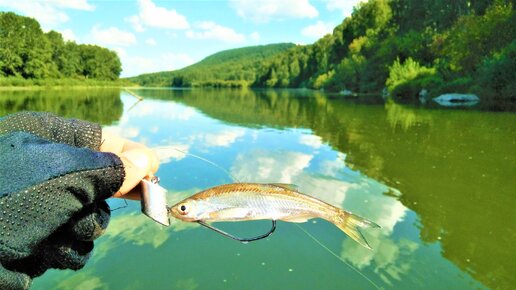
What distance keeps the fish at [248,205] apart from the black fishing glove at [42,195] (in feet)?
1.20

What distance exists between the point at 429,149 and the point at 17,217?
15.6m

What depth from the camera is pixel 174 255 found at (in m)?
6.29

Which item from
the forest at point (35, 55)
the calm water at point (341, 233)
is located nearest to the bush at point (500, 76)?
the calm water at point (341, 233)

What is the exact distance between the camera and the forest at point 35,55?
81.6 metres

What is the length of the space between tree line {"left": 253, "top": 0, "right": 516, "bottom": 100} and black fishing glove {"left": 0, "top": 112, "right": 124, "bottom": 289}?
43.8m

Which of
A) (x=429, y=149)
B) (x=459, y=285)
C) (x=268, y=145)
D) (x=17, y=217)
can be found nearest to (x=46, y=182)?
(x=17, y=217)

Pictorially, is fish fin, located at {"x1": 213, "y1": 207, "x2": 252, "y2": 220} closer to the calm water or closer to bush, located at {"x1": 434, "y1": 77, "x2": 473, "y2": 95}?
the calm water

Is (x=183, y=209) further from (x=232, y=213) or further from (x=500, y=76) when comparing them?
(x=500, y=76)

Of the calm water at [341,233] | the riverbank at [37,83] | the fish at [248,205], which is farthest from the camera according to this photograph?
the riverbank at [37,83]

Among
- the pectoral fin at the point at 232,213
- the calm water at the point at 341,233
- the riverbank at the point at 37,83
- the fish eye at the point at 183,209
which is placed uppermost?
the fish eye at the point at 183,209

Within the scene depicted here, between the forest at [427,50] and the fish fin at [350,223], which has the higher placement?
the forest at [427,50]

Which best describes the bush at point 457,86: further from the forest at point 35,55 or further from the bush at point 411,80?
the forest at point 35,55

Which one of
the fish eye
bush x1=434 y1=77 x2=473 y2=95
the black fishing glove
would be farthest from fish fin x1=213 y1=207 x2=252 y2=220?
bush x1=434 y1=77 x2=473 y2=95

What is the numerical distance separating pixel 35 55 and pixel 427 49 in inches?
3150
